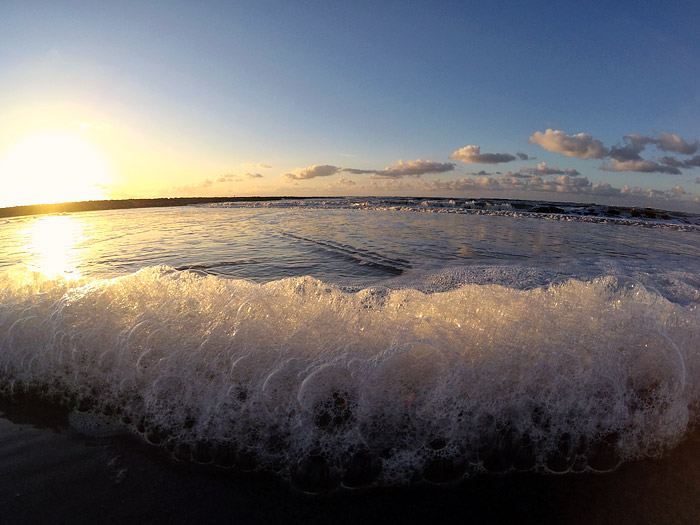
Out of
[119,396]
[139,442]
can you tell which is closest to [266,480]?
[139,442]

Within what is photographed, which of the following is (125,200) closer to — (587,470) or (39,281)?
(39,281)

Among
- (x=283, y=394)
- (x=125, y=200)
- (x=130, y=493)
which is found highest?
(x=125, y=200)

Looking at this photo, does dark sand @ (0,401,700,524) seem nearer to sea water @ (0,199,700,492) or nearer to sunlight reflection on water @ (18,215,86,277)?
sea water @ (0,199,700,492)

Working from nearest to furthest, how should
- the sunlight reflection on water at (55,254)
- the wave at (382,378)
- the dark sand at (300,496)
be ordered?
the dark sand at (300,496) → the wave at (382,378) → the sunlight reflection on water at (55,254)

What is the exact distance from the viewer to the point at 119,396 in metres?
2.62

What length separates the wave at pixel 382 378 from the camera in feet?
6.93

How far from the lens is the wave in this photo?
2.11 metres

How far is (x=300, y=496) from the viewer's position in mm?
1891

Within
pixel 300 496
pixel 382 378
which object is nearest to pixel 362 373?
pixel 382 378

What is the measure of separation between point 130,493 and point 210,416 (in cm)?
55

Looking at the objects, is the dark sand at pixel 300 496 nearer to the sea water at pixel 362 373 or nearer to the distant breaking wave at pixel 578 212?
the sea water at pixel 362 373

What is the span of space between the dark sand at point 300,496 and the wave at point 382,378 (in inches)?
3.4

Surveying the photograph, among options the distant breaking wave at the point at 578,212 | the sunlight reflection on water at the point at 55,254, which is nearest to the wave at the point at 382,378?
the sunlight reflection on water at the point at 55,254

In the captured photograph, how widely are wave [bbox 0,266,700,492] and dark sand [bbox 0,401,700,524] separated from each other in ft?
0.28
